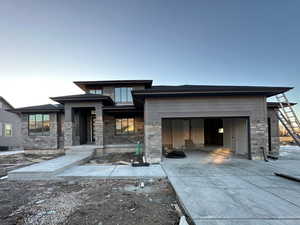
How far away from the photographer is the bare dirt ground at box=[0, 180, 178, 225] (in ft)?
9.21

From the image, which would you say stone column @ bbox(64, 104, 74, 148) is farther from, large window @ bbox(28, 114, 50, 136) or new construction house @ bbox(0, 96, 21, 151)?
new construction house @ bbox(0, 96, 21, 151)

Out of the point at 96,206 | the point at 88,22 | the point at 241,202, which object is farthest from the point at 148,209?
the point at 88,22

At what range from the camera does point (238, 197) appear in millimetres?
3438

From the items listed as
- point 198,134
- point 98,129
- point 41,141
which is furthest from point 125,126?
point 41,141


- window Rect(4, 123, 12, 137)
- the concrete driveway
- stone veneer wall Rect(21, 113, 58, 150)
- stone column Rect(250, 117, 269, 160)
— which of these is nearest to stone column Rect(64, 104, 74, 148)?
stone veneer wall Rect(21, 113, 58, 150)

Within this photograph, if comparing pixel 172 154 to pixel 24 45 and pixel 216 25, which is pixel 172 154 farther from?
pixel 24 45

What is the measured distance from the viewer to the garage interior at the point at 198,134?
1056 centimetres

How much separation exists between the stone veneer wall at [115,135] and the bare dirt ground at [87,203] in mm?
6566

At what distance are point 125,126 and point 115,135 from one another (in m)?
1.16

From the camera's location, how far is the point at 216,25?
11008 millimetres

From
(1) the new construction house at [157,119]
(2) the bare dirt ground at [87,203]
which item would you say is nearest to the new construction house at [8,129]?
(1) the new construction house at [157,119]

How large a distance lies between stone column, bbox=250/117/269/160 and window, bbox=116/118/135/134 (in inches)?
333

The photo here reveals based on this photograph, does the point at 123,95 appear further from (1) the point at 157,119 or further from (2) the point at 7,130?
(2) the point at 7,130

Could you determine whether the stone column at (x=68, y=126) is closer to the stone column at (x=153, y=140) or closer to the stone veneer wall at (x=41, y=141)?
the stone veneer wall at (x=41, y=141)
